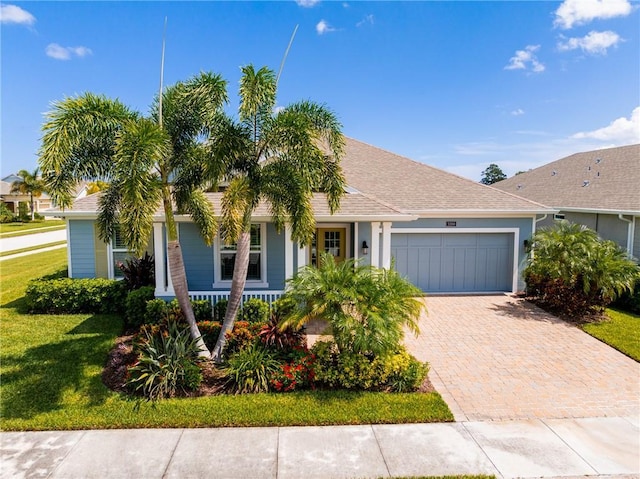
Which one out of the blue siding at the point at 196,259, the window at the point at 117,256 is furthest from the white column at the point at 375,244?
the window at the point at 117,256

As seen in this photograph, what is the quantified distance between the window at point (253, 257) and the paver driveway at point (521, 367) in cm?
472

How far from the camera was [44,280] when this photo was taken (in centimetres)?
1178

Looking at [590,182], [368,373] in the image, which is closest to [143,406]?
[368,373]

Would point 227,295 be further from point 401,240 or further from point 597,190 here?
point 597,190

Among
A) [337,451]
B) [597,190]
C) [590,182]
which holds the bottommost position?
[337,451]

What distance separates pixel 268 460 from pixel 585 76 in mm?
15734

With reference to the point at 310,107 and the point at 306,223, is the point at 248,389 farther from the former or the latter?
the point at 310,107

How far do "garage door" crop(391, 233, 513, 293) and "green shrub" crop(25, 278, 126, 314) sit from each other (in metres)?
8.93

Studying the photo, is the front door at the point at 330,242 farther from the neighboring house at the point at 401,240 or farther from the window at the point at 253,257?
the window at the point at 253,257

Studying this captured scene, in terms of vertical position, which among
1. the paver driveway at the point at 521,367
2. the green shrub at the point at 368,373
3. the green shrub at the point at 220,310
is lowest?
the paver driveway at the point at 521,367

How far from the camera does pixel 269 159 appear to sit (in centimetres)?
780

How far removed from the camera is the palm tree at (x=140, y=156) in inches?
232

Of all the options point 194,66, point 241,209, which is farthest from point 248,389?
point 194,66

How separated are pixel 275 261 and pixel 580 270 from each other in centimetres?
857
